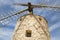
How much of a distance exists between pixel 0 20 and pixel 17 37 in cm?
389

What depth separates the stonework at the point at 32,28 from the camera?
13.4m

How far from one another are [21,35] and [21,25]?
1.24 metres

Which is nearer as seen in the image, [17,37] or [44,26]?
[17,37]

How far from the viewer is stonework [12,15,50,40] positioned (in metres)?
13.4

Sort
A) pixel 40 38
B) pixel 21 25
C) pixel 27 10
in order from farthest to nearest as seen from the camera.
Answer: pixel 27 10 < pixel 21 25 < pixel 40 38

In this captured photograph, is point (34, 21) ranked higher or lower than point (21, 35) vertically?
higher

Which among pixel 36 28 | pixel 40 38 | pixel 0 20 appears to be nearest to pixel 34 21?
pixel 36 28

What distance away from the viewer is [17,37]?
13477mm

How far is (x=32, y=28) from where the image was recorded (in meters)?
13.7

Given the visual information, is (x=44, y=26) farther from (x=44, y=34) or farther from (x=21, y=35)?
(x=21, y=35)

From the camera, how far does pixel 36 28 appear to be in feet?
45.4

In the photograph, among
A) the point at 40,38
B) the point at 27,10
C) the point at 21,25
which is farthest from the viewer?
the point at 27,10

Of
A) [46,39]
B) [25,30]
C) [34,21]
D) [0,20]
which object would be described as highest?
[0,20]

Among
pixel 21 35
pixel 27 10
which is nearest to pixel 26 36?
pixel 21 35
